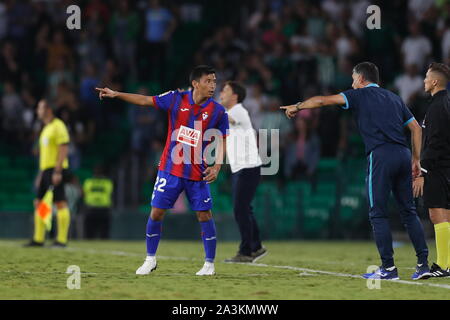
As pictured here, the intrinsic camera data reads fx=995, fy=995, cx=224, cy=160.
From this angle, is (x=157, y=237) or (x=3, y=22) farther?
(x=3, y=22)

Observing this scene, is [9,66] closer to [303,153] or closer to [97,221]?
[97,221]

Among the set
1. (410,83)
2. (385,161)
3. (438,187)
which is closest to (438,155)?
(438,187)

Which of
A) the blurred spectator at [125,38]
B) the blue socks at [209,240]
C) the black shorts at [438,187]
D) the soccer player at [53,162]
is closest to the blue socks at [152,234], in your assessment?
the blue socks at [209,240]

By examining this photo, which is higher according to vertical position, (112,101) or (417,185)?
(112,101)

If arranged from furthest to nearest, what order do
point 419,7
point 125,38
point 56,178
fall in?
point 125,38 → point 419,7 → point 56,178

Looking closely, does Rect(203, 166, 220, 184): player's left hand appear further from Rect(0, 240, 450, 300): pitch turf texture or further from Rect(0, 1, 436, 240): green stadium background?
Rect(0, 1, 436, 240): green stadium background

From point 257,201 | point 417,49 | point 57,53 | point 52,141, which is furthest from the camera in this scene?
point 57,53

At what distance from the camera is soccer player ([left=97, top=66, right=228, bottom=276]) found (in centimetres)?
992

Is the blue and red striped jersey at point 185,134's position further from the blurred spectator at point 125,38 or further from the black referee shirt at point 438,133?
the blurred spectator at point 125,38

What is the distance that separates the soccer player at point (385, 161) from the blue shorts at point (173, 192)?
5.45 feet

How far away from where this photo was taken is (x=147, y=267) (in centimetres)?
999

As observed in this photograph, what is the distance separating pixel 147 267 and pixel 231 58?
1161 cm

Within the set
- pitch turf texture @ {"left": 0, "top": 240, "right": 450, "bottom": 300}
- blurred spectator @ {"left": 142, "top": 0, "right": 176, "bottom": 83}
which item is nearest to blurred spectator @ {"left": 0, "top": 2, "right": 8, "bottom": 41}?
blurred spectator @ {"left": 142, "top": 0, "right": 176, "bottom": 83}

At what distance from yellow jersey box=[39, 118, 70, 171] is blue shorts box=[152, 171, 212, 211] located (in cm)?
547
